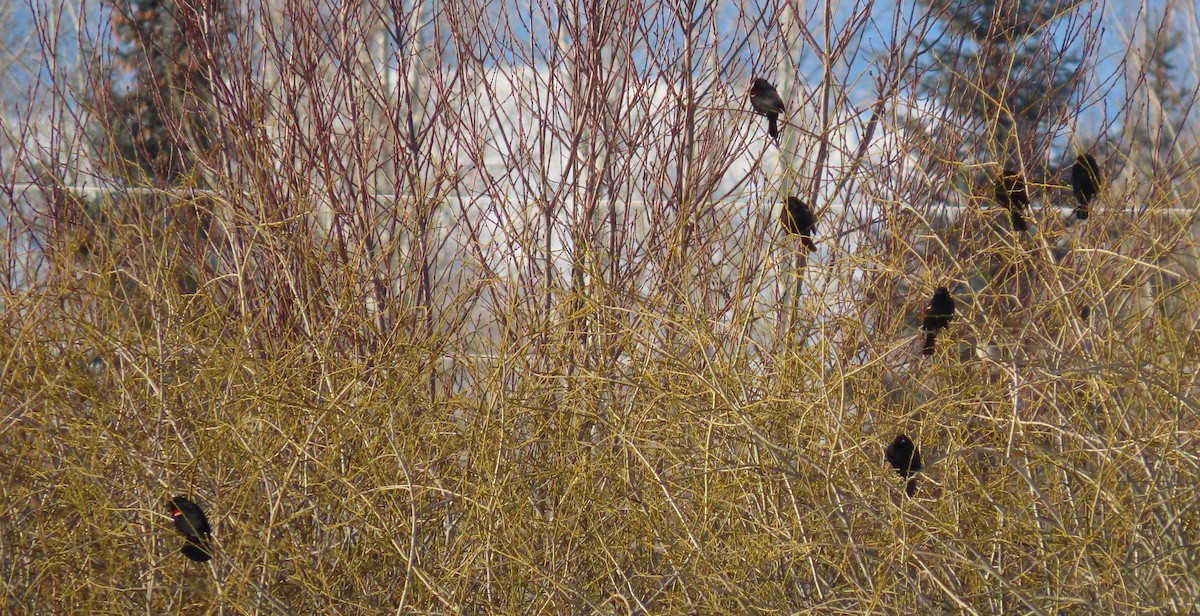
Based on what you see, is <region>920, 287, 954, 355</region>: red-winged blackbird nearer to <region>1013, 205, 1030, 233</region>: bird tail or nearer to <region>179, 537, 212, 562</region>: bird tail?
<region>1013, 205, 1030, 233</region>: bird tail

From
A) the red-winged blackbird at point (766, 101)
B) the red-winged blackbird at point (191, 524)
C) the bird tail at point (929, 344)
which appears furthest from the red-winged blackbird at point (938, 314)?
the red-winged blackbird at point (191, 524)

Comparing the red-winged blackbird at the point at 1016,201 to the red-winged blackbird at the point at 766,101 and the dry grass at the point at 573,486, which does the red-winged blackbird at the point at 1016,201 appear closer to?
the dry grass at the point at 573,486

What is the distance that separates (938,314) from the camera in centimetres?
235

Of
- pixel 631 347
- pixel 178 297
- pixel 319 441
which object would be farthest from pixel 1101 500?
pixel 178 297

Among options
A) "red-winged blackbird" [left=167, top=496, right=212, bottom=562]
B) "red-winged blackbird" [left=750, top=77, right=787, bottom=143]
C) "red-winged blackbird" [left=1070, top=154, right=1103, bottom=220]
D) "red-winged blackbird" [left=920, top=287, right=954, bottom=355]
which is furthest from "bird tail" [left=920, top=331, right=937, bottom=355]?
"red-winged blackbird" [left=167, top=496, right=212, bottom=562]

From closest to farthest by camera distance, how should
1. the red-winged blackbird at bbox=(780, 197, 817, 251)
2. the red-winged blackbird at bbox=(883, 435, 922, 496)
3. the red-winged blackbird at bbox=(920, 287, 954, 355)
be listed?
the red-winged blackbird at bbox=(883, 435, 922, 496) < the red-winged blackbird at bbox=(920, 287, 954, 355) < the red-winged blackbird at bbox=(780, 197, 817, 251)

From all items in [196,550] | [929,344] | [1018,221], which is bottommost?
[196,550]

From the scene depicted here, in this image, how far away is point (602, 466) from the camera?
272 centimetres

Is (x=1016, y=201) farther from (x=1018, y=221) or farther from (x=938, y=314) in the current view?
(x=938, y=314)

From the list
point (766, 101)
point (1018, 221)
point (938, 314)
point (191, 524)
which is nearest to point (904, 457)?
point (938, 314)

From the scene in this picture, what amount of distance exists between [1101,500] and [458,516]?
1428 millimetres

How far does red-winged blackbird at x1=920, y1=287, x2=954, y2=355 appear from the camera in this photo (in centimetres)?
233

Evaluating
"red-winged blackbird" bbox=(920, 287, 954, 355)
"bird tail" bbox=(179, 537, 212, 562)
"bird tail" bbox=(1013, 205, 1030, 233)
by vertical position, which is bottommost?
"bird tail" bbox=(179, 537, 212, 562)

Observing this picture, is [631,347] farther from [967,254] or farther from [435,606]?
[967,254]
